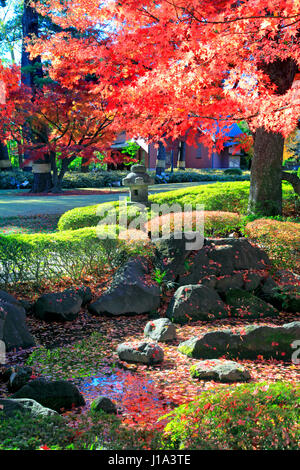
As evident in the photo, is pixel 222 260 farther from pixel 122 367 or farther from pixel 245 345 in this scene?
pixel 122 367

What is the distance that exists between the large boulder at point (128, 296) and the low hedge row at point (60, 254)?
0.66 m

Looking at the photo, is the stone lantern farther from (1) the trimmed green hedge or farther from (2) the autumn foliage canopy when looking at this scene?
(2) the autumn foliage canopy

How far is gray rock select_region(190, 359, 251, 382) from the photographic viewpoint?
13.8 feet

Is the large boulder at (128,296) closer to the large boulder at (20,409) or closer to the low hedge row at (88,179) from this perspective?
the large boulder at (20,409)

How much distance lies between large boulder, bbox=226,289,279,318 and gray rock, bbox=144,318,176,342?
124cm

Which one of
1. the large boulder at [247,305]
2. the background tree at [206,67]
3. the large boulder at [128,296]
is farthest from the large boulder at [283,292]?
the background tree at [206,67]

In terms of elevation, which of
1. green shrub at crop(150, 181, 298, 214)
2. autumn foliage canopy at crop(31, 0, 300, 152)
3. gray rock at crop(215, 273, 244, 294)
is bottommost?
gray rock at crop(215, 273, 244, 294)

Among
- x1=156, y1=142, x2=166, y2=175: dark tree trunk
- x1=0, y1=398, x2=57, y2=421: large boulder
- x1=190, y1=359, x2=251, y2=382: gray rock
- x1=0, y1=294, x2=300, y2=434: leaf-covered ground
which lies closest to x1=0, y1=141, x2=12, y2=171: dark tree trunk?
x1=156, y1=142, x2=166, y2=175: dark tree trunk

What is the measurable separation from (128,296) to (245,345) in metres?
1.98

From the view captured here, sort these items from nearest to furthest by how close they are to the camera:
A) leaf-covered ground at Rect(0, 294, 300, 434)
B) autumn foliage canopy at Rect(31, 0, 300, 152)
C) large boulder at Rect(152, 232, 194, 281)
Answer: leaf-covered ground at Rect(0, 294, 300, 434) → autumn foliage canopy at Rect(31, 0, 300, 152) → large boulder at Rect(152, 232, 194, 281)

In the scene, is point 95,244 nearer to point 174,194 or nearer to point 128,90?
point 128,90

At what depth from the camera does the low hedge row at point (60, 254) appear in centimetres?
630

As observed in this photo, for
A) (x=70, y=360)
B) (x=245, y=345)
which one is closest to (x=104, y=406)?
(x=70, y=360)
